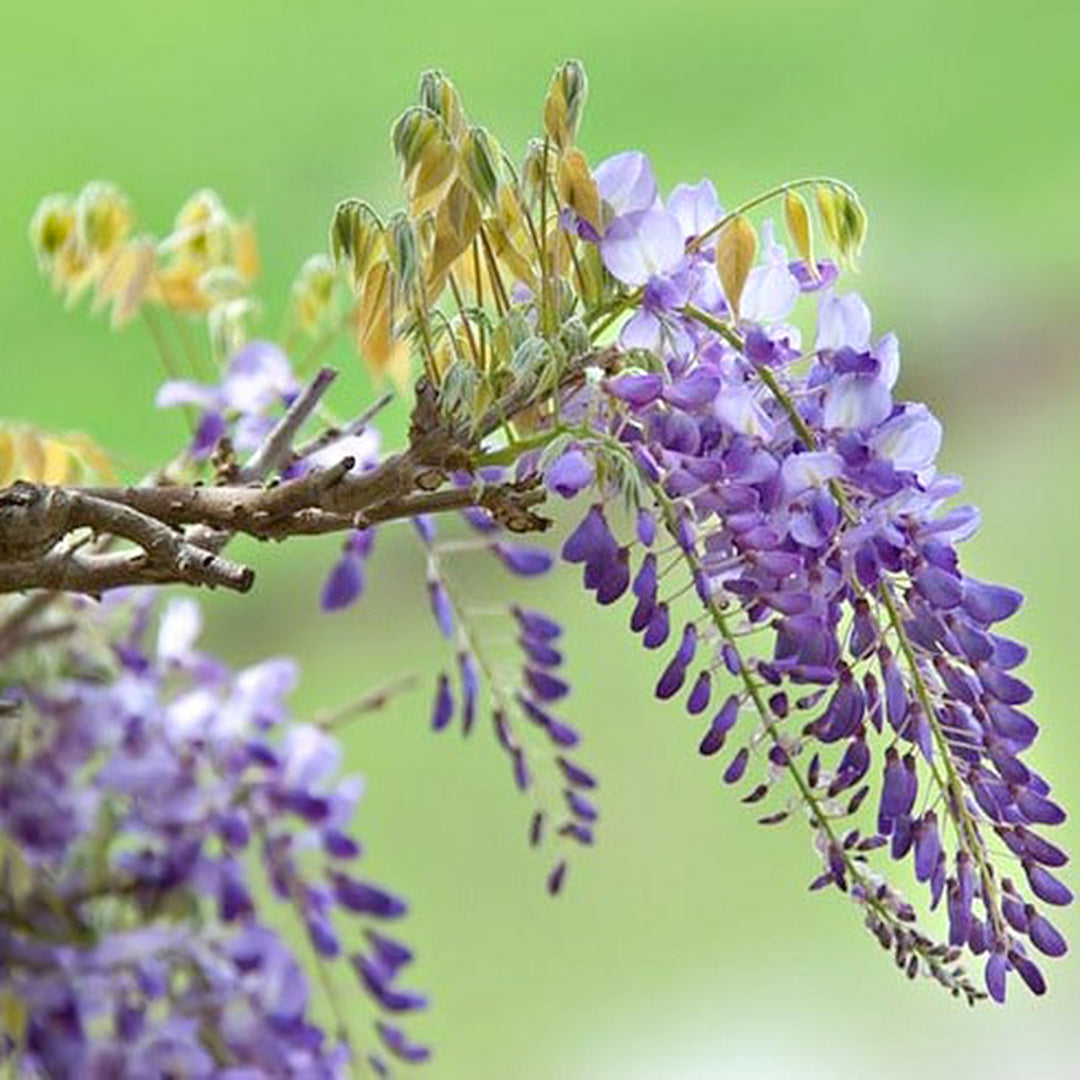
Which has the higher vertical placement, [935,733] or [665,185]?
[665,185]

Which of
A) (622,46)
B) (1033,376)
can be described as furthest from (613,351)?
(622,46)

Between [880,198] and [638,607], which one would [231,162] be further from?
[638,607]


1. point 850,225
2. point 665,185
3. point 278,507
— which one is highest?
point 665,185

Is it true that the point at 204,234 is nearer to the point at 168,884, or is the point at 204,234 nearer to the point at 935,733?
the point at 168,884

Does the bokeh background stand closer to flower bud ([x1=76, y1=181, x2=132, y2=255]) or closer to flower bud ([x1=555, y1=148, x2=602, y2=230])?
flower bud ([x1=76, y1=181, x2=132, y2=255])

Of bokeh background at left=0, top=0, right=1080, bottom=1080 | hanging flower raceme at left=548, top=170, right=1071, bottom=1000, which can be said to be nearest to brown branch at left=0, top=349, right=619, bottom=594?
hanging flower raceme at left=548, top=170, right=1071, bottom=1000

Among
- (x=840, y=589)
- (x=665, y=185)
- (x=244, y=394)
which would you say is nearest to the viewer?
(x=840, y=589)

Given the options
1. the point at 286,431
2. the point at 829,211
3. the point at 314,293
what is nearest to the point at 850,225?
the point at 829,211
